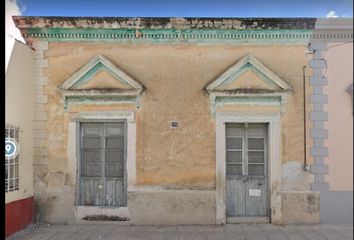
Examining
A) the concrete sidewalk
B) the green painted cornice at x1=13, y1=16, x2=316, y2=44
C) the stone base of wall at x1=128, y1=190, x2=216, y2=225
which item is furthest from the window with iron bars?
the stone base of wall at x1=128, y1=190, x2=216, y2=225

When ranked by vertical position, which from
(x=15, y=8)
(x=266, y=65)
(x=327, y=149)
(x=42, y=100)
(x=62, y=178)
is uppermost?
(x=15, y=8)

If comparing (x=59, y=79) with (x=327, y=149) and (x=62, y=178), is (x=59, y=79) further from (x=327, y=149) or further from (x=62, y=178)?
(x=327, y=149)

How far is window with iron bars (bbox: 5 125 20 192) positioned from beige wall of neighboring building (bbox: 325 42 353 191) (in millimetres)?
5191

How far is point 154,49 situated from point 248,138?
2503 millimetres

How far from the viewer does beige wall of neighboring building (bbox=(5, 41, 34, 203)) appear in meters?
6.30

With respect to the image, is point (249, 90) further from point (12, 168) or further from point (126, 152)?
point (12, 168)

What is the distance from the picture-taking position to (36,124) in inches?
285

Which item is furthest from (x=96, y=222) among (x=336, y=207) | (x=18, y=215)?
(x=336, y=207)

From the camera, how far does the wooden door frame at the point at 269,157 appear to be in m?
7.07

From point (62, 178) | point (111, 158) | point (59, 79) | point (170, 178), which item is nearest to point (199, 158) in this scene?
point (170, 178)

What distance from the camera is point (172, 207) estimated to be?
7.06m

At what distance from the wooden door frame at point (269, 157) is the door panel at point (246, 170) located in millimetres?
142
